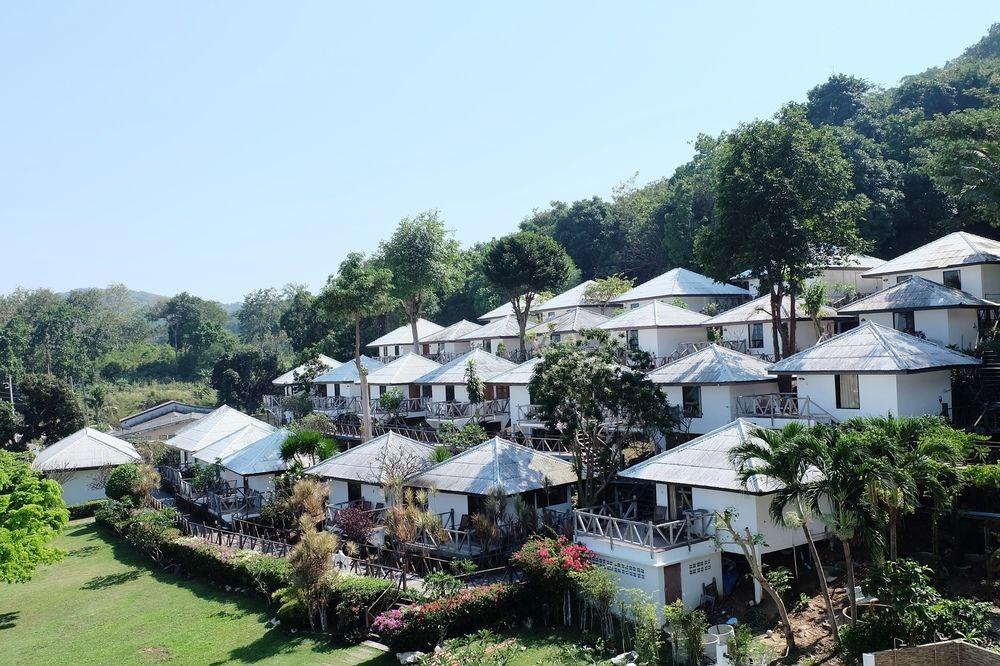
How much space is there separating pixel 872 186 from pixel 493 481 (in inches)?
1449

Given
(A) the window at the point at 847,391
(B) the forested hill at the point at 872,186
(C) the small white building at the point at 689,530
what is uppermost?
(B) the forested hill at the point at 872,186

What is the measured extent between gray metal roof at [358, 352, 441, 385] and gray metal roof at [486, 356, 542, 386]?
7966mm

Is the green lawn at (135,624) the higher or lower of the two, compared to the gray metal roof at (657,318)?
lower

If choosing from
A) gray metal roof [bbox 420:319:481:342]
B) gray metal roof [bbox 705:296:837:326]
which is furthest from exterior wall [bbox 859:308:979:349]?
gray metal roof [bbox 420:319:481:342]

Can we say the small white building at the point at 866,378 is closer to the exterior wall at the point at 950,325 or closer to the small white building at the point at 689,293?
the exterior wall at the point at 950,325

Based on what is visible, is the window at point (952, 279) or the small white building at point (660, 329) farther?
the small white building at point (660, 329)

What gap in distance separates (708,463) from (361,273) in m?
22.0

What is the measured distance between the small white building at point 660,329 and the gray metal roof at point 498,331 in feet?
35.2

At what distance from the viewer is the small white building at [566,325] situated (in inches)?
1813

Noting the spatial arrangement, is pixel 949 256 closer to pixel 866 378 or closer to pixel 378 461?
pixel 866 378

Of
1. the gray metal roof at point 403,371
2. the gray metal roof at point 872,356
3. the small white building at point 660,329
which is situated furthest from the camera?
the gray metal roof at point 403,371

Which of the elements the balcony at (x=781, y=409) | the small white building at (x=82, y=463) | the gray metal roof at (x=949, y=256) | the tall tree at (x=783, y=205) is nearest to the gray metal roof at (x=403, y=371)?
the small white building at (x=82, y=463)

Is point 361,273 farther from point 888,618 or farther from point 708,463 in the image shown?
point 888,618

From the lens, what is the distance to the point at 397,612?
21.7 m
